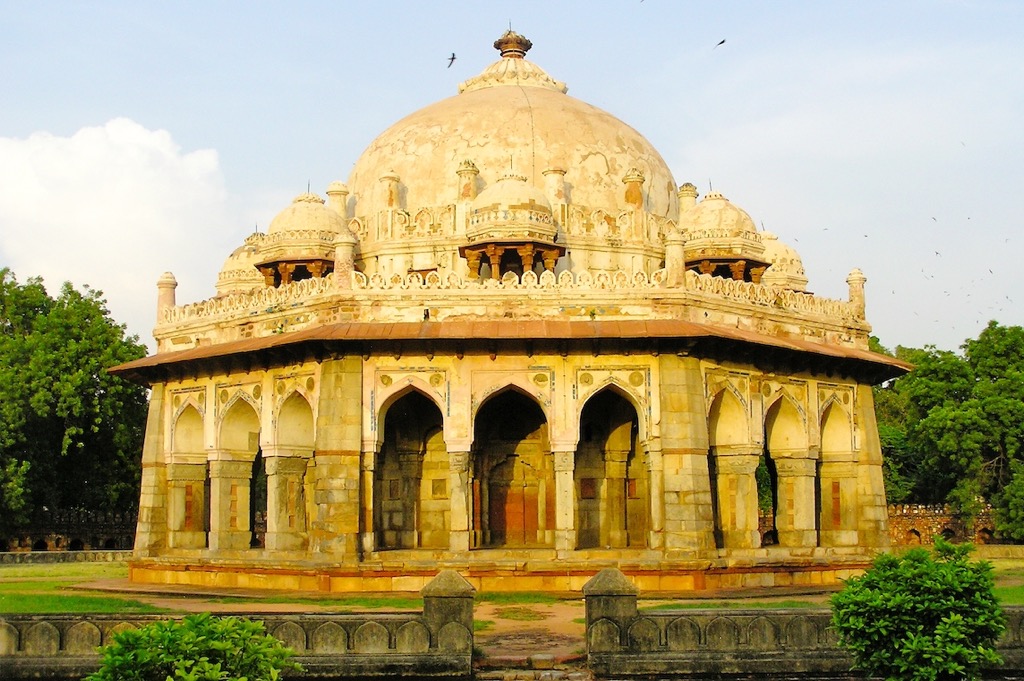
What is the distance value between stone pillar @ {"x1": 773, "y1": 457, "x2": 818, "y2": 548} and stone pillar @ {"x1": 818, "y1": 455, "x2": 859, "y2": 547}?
2.78ft

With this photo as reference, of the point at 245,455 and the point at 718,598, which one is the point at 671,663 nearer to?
the point at 718,598

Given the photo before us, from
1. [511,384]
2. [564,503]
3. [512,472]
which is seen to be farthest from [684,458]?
[512,472]

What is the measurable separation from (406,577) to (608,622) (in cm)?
878

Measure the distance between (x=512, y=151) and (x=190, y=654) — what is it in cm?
1960

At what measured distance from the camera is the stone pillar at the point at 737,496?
24266 mm

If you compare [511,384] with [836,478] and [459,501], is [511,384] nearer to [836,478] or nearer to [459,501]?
[459,501]

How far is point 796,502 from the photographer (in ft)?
84.2

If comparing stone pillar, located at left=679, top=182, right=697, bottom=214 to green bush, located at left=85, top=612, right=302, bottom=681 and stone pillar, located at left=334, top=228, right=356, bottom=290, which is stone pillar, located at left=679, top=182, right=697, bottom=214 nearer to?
stone pillar, located at left=334, top=228, right=356, bottom=290

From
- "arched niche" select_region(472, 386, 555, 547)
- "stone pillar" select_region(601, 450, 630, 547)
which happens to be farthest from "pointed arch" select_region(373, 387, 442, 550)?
"stone pillar" select_region(601, 450, 630, 547)

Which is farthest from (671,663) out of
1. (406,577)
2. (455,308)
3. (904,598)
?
(455,308)

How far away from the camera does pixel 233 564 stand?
24.0m

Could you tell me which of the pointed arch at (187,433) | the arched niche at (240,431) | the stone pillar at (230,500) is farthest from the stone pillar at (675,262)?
the pointed arch at (187,433)

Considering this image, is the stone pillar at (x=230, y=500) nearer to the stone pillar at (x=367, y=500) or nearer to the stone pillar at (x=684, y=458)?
A: the stone pillar at (x=367, y=500)

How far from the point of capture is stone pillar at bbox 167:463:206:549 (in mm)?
26859
